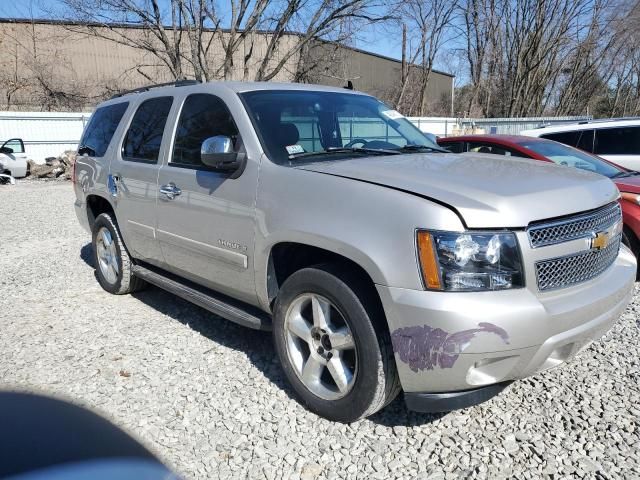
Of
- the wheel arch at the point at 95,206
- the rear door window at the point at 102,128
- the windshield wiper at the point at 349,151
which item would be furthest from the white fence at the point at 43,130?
the windshield wiper at the point at 349,151

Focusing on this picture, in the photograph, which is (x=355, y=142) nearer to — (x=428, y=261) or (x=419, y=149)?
(x=419, y=149)

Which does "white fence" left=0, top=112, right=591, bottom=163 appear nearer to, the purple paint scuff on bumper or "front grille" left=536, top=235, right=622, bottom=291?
"front grille" left=536, top=235, right=622, bottom=291

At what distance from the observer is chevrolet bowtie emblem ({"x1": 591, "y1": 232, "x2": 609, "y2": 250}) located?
2.73 m

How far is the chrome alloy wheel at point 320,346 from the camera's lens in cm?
285

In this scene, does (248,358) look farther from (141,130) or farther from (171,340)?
(141,130)

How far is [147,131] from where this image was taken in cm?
447

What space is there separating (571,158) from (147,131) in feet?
16.5

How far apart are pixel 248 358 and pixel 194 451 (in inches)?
42.6

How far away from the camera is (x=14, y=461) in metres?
1.26

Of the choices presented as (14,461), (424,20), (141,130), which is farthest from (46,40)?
(14,461)

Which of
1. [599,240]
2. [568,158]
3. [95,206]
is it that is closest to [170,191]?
[95,206]

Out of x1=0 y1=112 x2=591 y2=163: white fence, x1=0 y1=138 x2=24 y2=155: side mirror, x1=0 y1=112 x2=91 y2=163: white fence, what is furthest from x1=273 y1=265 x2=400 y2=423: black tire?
x1=0 y1=112 x2=91 y2=163: white fence

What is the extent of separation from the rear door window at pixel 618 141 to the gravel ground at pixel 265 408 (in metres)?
4.34

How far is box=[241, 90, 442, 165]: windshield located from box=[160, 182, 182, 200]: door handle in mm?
840
